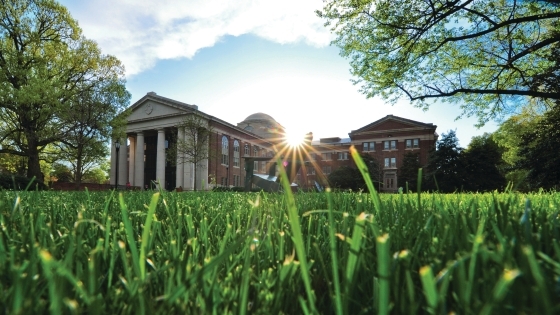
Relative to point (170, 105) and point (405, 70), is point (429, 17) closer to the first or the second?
point (405, 70)

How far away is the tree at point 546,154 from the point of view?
20078mm

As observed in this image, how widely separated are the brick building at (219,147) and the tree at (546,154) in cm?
Result: 2247

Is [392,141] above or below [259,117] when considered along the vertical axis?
below

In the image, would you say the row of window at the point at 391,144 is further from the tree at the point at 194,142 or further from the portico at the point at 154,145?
the tree at the point at 194,142

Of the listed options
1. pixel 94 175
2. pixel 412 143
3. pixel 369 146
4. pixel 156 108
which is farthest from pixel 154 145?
pixel 412 143

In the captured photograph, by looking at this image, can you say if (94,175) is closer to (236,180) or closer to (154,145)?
(154,145)

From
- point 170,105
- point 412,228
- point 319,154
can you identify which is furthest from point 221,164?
point 412,228

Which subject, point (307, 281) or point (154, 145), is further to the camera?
point (154, 145)

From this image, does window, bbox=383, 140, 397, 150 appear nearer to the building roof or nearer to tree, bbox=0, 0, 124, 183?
the building roof

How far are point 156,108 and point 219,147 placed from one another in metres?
11.6

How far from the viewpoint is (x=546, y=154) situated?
20469mm

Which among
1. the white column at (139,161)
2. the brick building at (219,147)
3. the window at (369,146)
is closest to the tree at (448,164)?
the brick building at (219,147)

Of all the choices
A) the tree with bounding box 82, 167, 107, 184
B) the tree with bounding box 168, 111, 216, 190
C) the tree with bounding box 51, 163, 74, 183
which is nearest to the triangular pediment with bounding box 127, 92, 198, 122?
the tree with bounding box 168, 111, 216, 190

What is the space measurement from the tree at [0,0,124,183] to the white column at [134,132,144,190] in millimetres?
20225
